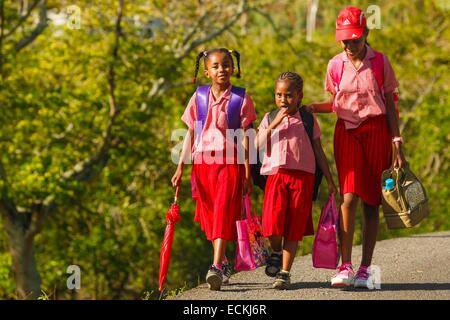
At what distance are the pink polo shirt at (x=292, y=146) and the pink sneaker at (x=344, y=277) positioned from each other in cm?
71

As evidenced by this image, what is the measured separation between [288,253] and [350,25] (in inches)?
63.5

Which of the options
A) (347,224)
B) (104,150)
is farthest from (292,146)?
(104,150)

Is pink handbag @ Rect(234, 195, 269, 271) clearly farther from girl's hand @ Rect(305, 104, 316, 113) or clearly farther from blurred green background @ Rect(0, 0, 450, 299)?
blurred green background @ Rect(0, 0, 450, 299)

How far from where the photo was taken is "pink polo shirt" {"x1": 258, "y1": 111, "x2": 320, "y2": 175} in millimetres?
7637

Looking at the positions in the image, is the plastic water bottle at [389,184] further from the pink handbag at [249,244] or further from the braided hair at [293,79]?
the pink handbag at [249,244]

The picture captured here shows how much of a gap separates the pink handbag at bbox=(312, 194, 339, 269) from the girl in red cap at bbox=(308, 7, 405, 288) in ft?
0.21

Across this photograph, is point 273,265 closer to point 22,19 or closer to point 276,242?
point 276,242

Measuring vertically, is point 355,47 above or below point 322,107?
above

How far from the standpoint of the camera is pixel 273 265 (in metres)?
7.82

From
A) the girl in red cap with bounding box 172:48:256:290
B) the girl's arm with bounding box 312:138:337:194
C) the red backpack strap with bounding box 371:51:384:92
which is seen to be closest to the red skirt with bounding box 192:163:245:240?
the girl in red cap with bounding box 172:48:256:290

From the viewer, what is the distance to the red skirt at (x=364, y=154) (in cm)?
759

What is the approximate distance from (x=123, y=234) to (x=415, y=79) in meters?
9.06

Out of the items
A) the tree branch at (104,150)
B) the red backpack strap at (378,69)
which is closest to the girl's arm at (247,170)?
the red backpack strap at (378,69)
